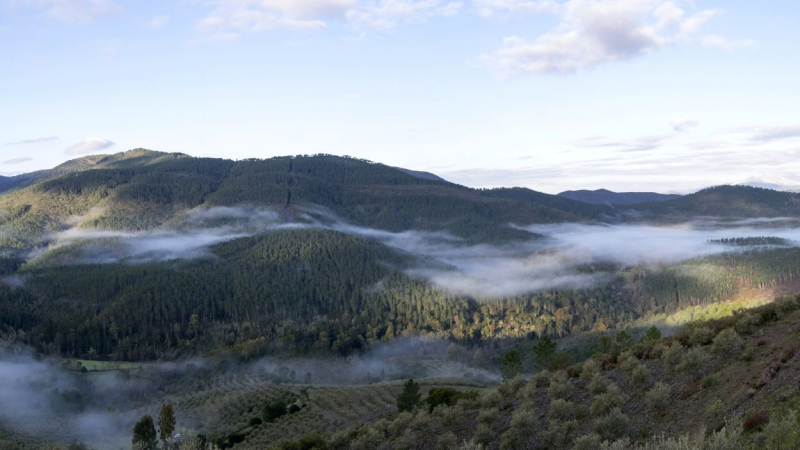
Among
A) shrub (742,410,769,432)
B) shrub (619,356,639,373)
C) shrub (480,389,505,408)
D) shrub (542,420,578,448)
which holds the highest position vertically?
shrub (742,410,769,432)

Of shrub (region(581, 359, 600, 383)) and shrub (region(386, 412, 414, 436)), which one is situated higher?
shrub (region(581, 359, 600, 383))

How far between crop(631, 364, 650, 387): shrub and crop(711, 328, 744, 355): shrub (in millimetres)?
3817

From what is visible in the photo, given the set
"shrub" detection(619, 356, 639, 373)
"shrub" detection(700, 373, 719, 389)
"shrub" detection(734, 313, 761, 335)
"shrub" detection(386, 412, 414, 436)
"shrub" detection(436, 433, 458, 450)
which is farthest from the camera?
"shrub" detection(386, 412, 414, 436)

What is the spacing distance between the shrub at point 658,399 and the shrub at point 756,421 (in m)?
6.07

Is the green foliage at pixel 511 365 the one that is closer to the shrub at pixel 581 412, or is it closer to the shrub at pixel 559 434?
the shrub at pixel 581 412

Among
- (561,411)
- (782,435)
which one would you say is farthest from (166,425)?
(782,435)

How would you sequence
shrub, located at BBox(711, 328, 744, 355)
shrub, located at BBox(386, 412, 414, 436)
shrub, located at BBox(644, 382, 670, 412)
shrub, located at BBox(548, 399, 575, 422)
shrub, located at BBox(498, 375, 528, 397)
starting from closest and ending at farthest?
shrub, located at BBox(644, 382, 670, 412), shrub, located at BBox(548, 399, 575, 422), shrub, located at BBox(711, 328, 744, 355), shrub, located at BBox(386, 412, 414, 436), shrub, located at BBox(498, 375, 528, 397)

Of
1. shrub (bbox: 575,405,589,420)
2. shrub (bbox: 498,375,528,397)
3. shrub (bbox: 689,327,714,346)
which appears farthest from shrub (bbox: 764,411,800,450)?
shrub (bbox: 498,375,528,397)

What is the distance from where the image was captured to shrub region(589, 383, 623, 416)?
27.7m

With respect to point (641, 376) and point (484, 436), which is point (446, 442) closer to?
point (484, 436)

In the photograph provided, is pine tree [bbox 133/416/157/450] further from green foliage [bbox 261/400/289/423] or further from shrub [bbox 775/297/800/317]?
shrub [bbox 775/297/800/317]

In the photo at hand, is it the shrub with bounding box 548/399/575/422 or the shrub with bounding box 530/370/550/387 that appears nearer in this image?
the shrub with bounding box 548/399/575/422

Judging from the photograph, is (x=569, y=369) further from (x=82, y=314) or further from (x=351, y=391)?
(x=82, y=314)

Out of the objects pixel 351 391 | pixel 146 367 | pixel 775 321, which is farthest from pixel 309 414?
pixel 146 367
